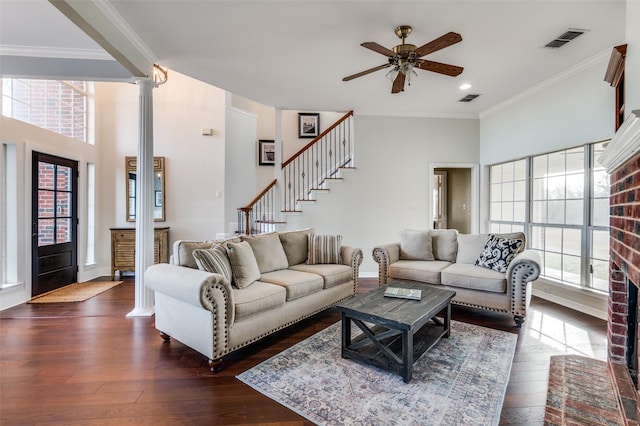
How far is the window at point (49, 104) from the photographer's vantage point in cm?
390

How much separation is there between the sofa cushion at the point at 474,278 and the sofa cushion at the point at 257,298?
200 centimetres

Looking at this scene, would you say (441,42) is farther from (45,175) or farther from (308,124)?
(45,175)

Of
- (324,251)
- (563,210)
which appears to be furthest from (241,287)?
(563,210)

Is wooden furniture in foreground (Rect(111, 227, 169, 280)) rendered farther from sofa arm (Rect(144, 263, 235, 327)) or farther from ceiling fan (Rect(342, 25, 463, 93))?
ceiling fan (Rect(342, 25, 463, 93))

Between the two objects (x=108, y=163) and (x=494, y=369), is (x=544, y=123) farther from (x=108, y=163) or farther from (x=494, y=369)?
(x=108, y=163)

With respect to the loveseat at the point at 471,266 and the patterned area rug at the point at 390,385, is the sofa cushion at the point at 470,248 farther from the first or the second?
the patterned area rug at the point at 390,385

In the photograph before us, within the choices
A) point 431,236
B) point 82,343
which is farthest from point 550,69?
point 82,343

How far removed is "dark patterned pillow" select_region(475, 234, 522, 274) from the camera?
3.33 meters

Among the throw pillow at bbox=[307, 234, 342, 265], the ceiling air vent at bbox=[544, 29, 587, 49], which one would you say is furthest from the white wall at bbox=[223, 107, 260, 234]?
the ceiling air vent at bbox=[544, 29, 587, 49]

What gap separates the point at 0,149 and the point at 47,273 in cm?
180

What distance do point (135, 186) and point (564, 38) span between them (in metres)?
6.47

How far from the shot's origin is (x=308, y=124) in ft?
22.3

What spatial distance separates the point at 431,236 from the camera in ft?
14.0

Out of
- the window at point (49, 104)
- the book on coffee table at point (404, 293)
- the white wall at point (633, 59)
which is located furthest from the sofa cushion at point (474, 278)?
the window at point (49, 104)
